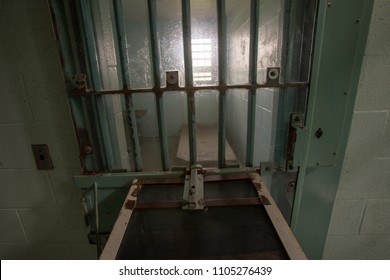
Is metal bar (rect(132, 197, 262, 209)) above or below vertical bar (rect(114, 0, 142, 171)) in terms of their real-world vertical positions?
below

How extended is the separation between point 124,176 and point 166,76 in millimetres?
456

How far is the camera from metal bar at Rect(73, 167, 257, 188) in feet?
Answer: 2.96

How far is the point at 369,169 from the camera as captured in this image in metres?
0.98

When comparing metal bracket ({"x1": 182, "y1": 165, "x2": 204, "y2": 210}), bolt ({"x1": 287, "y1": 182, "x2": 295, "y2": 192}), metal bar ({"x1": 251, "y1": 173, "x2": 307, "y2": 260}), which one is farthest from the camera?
bolt ({"x1": 287, "y1": 182, "x2": 295, "y2": 192})

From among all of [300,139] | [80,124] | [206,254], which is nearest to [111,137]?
[80,124]

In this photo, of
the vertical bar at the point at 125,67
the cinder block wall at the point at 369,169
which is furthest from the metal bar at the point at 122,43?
the cinder block wall at the point at 369,169

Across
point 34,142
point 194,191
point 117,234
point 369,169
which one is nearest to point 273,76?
point 194,191

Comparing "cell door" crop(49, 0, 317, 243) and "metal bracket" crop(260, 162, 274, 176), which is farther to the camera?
"metal bracket" crop(260, 162, 274, 176)

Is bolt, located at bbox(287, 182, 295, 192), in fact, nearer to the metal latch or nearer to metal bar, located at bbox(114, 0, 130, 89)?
the metal latch

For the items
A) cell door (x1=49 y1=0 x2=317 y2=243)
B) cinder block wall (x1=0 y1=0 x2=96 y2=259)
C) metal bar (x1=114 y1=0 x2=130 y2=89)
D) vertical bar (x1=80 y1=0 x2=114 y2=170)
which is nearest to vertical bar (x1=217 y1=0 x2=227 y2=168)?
cell door (x1=49 y1=0 x2=317 y2=243)

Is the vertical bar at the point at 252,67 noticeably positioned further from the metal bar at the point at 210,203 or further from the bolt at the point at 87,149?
the bolt at the point at 87,149

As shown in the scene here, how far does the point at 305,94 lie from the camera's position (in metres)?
0.84

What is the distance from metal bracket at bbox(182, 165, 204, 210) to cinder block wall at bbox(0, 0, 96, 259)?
56cm

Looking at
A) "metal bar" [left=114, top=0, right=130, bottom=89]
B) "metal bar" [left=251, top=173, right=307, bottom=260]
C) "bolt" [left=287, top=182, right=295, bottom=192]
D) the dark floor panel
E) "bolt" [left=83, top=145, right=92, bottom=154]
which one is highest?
"metal bar" [left=114, top=0, right=130, bottom=89]
